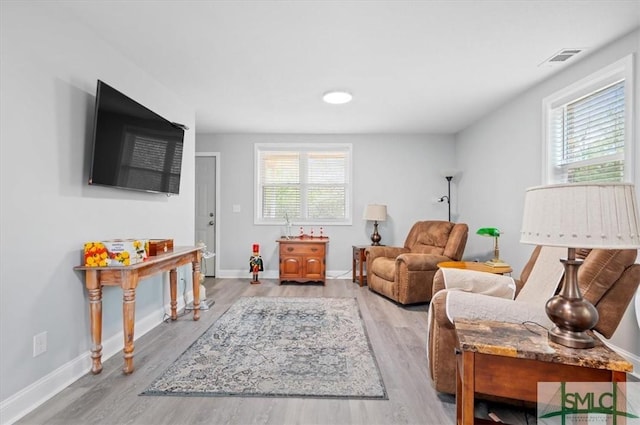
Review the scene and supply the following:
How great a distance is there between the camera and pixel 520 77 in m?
2.99

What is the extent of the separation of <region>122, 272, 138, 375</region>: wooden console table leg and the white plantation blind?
11.7 feet

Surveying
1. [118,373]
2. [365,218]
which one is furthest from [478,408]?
Result: [365,218]

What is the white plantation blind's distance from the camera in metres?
2.38

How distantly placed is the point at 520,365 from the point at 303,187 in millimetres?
4203

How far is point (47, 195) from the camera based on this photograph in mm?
1875

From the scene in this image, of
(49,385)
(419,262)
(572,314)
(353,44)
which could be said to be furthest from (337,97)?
(49,385)

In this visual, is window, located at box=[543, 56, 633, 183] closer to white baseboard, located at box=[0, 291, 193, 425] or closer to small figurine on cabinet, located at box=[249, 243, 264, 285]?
small figurine on cabinet, located at box=[249, 243, 264, 285]

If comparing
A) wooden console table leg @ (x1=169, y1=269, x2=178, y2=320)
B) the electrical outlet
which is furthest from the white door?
the electrical outlet

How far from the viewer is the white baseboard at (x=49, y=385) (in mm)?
1634

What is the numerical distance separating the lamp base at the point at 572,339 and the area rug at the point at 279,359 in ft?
3.27

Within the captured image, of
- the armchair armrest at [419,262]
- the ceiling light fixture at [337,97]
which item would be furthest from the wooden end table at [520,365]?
the ceiling light fixture at [337,97]

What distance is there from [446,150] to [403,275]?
2552 millimetres

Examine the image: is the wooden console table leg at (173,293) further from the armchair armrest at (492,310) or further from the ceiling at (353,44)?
the armchair armrest at (492,310)

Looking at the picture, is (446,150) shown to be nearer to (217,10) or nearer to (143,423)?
(217,10)
